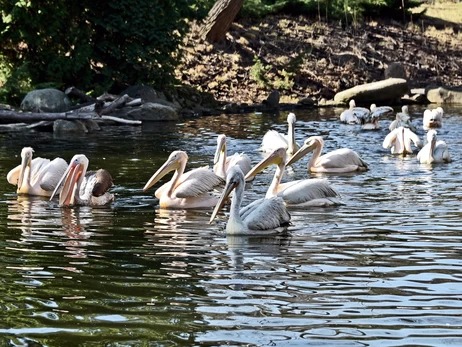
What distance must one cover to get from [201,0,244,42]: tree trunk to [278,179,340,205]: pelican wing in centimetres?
2198

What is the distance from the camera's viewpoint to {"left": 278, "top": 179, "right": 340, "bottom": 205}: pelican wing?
9.92 m

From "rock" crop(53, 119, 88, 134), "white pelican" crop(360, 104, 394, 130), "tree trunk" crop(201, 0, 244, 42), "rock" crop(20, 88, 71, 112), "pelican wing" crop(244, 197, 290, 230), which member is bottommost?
"pelican wing" crop(244, 197, 290, 230)

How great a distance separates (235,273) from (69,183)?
405 cm

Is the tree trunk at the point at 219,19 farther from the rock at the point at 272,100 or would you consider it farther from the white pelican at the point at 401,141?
the white pelican at the point at 401,141

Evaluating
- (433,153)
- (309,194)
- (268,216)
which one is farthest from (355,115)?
(268,216)

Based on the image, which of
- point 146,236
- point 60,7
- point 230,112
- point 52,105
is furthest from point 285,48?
point 146,236

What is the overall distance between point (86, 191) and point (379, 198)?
330cm

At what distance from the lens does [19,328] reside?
5.21 metres

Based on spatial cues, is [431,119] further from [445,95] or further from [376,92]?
[445,95]

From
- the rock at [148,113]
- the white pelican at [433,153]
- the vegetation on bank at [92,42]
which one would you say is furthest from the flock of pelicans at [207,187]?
the vegetation on bank at [92,42]

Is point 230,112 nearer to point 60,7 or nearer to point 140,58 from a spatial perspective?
point 140,58

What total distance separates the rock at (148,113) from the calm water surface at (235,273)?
35.7 ft

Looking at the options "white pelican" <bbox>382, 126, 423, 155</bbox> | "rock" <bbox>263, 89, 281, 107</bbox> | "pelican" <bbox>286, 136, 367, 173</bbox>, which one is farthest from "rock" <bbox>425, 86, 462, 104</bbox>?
"pelican" <bbox>286, 136, 367, 173</bbox>

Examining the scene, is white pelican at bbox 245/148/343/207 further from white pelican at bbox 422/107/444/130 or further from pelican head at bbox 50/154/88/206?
white pelican at bbox 422/107/444/130
